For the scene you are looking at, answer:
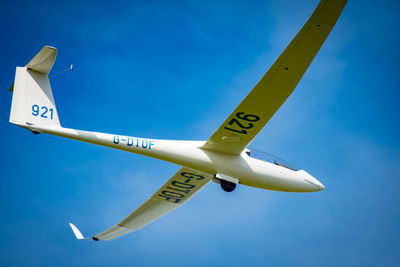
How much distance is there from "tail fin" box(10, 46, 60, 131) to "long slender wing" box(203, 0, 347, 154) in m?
5.17

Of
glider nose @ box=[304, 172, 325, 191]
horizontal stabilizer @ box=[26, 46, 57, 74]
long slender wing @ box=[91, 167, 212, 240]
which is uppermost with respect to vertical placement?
horizontal stabilizer @ box=[26, 46, 57, 74]

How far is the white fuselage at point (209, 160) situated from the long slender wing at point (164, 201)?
3.97ft

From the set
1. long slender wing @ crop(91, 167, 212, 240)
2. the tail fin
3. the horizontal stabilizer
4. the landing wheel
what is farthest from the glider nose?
the horizontal stabilizer

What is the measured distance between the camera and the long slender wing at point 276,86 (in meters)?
11.5

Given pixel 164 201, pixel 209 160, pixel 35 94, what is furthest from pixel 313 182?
pixel 35 94

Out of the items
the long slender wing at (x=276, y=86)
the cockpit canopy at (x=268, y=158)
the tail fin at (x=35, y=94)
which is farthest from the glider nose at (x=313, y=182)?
the tail fin at (x=35, y=94)

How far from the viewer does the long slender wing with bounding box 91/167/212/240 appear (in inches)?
642

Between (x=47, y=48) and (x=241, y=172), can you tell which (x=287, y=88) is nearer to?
(x=241, y=172)

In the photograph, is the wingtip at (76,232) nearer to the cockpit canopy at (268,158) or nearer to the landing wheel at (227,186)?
the landing wheel at (227,186)

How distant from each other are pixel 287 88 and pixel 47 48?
23.7 ft

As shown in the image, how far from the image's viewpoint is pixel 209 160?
48.5 feet

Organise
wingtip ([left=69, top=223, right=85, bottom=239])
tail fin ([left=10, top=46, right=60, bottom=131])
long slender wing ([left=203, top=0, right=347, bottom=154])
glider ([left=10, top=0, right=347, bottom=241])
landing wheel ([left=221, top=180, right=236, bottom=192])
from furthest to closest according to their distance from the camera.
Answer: wingtip ([left=69, top=223, right=85, bottom=239]), landing wheel ([left=221, top=180, right=236, bottom=192]), tail fin ([left=10, top=46, right=60, bottom=131]), glider ([left=10, top=0, right=347, bottom=241]), long slender wing ([left=203, top=0, right=347, bottom=154])

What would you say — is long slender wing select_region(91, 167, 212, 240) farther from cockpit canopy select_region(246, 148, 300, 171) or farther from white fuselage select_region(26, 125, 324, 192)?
cockpit canopy select_region(246, 148, 300, 171)

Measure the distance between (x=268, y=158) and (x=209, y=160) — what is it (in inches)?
89.3
